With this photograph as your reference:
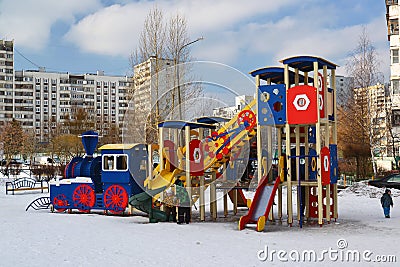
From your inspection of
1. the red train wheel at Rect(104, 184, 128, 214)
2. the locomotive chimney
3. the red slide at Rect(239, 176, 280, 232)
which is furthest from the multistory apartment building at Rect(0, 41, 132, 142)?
the red slide at Rect(239, 176, 280, 232)

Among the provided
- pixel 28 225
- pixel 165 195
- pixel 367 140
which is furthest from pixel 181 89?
pixel 367 140

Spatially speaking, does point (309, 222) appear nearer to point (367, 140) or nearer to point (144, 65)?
point (144, 65)

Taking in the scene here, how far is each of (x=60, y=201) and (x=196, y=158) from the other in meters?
5.93

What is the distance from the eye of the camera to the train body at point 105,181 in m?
16.5

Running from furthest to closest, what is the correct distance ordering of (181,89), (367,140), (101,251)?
(367,140), (181,89), (101,251)

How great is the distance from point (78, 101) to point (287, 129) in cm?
8641

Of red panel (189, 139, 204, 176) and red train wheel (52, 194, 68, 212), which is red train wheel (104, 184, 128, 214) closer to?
red train wheel (52, 194, 68, 212)

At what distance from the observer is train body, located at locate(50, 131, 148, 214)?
1650 centimetres

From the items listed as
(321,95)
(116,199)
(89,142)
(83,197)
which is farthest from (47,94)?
(321,95)

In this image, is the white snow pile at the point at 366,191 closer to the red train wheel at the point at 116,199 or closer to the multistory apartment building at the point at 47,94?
the red train wheel at the point at 116,199

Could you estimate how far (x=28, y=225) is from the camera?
46.3ft

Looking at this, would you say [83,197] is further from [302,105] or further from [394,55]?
[394,55]

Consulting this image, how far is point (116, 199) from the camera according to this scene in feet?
54.6

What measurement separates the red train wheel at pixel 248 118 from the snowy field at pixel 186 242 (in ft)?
9.78
